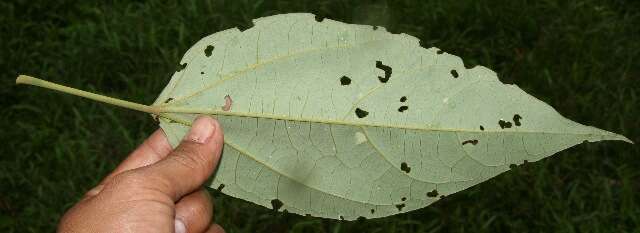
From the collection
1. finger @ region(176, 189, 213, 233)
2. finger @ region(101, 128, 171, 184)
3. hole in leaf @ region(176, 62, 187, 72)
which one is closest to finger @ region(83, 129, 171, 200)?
finger @ region(101, 128, 171, 184)

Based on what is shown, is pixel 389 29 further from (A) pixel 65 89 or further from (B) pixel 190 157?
(A) pixel 65 89

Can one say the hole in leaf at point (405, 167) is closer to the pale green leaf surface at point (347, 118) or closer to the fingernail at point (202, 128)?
the pale green leaf surface at point (347, 118)

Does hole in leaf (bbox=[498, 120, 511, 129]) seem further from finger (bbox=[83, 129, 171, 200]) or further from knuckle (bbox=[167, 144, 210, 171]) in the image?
finger (bbox=[83, 129, 171, 200])

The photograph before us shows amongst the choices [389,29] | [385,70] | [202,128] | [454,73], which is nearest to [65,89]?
[202,128]

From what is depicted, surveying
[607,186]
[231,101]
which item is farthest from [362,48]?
[607,186]

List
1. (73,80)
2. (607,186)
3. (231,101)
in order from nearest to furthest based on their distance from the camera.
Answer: (231,101) → (607,186) → (73,80)

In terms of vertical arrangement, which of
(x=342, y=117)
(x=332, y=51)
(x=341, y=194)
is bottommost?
(x=341, y=194)

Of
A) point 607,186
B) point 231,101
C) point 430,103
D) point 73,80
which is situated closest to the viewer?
point 430,103

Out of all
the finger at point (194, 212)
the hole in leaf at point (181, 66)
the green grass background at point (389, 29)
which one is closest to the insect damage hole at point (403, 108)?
the hole in leaf at point (181, 66)

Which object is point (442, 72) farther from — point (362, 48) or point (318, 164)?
point (318, 164)
